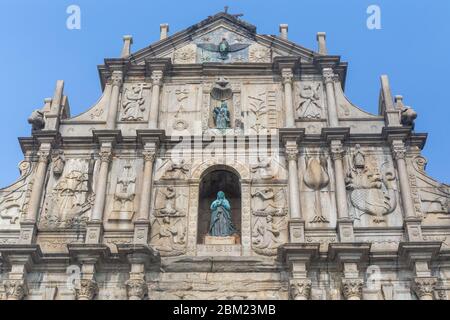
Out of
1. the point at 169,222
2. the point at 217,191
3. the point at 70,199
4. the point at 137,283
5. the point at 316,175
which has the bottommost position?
the point at 137,283

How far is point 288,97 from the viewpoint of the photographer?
1481 centimetres

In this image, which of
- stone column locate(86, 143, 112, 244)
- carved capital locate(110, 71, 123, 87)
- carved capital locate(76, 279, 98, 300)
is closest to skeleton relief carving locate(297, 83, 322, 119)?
carved capital locate(110, 71, 123, 87)

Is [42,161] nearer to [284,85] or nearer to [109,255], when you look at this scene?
[109,255]

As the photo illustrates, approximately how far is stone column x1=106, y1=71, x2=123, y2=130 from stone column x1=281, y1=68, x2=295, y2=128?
3593 millimetres

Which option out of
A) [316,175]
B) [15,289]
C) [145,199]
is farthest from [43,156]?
[316,175]

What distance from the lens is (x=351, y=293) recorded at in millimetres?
11617

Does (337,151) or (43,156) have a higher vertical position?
(337,151)

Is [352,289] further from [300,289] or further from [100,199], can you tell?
[100,199]

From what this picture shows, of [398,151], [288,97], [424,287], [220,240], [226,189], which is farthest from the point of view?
[288,97]

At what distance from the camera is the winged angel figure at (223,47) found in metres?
16.2

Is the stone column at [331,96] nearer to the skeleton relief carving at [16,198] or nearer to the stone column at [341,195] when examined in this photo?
the stone column at [341,195]

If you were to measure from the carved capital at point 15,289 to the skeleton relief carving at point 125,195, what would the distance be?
206 centimetres

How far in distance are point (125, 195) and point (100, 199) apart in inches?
20.0
